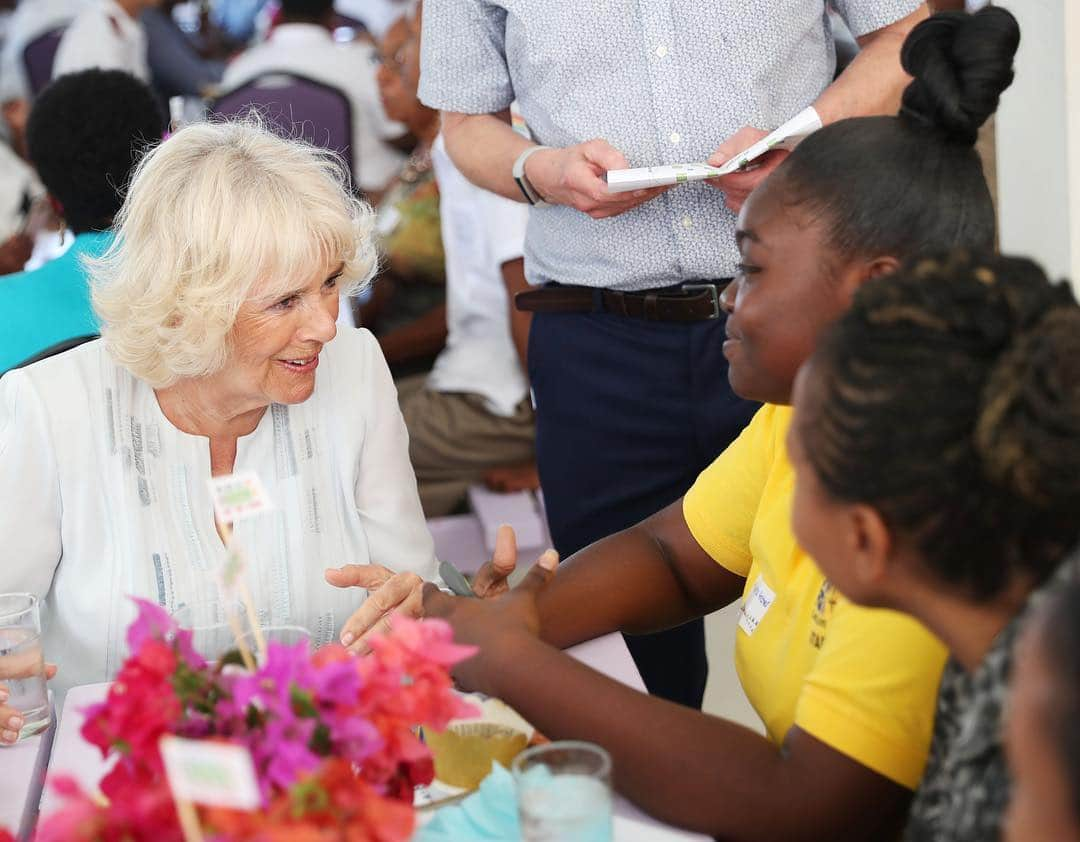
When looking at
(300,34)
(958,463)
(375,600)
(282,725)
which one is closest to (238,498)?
(282,725)

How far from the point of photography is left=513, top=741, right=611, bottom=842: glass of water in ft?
3.90

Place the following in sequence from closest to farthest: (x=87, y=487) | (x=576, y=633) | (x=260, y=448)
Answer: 1. (x=576, y=633)
2. (x=87, y=487)
3. (x=260, y=448)

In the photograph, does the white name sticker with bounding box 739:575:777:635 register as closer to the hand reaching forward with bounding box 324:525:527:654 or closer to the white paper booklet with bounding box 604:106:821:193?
the hand reaching forward with bounding box 324:525:527:654

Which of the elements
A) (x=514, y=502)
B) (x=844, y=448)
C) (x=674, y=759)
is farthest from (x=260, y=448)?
(x=514, y=502)

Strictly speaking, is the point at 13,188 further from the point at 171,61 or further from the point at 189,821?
the point at 189,821

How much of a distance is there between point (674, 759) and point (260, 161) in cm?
117

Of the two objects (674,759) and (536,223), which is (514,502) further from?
(674,759)

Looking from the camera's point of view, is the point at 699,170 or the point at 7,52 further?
the point at 7,52

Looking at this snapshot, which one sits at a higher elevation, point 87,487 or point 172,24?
point 172,24

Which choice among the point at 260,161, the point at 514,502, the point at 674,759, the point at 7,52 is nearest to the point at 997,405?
the point at 674,759

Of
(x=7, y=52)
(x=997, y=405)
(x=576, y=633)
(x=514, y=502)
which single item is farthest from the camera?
(x=7, y=52)

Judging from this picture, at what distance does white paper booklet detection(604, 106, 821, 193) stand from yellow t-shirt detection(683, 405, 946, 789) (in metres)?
0.45

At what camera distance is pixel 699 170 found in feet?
6.84

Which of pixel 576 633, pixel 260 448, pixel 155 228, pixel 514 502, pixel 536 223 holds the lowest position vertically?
pixel 514 502
